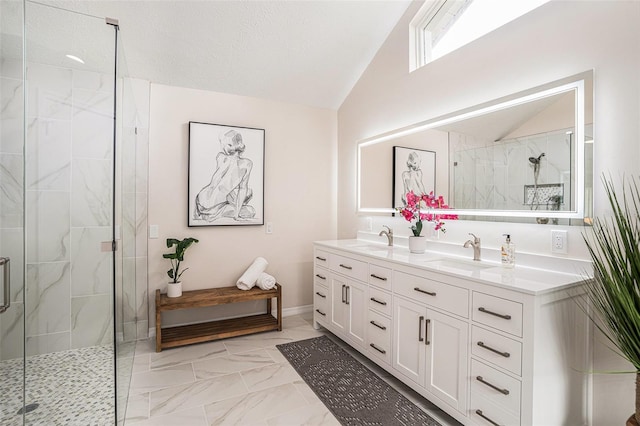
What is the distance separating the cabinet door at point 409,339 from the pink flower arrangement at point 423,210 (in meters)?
0.67

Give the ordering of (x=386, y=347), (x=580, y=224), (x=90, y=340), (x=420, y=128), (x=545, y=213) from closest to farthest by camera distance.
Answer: (x=580, y=224) < (x=545, y=213) < (x=90, y=340) < (x=386, y=347) < (x=420, y=128)

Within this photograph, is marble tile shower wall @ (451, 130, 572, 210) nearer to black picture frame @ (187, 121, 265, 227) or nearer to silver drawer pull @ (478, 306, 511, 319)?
silver drawer pull @ (478, 306, 511, 319)

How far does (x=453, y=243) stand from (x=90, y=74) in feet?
8.45

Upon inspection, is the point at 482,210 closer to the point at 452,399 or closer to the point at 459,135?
the point at 459,135

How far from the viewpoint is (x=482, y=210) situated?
2.23 m

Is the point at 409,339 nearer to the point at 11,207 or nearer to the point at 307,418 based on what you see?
the point at 307,418

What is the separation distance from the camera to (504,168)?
2102 millimetres

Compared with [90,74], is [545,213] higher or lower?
lower

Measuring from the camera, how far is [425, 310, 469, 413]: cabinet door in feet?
5.63

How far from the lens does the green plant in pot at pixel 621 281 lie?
51.9 inches

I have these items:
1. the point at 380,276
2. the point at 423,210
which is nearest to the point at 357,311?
the point at 380,276

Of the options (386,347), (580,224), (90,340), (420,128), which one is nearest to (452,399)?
(386,347)

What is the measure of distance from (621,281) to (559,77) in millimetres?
1108

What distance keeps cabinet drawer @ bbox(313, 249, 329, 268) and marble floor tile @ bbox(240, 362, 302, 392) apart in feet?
2.98
